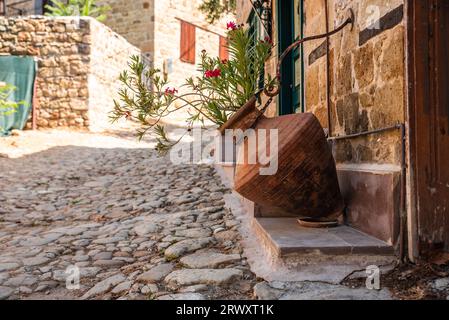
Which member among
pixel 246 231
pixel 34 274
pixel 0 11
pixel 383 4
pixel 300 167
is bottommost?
pixel 34 274

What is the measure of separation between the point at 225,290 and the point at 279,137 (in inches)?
35.1

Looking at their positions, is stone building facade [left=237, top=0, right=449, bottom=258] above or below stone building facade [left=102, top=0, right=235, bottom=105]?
below

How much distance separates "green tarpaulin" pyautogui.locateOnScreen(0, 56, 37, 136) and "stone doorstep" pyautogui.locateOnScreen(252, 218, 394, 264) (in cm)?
905

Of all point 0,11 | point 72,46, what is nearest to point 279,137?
point 72,46

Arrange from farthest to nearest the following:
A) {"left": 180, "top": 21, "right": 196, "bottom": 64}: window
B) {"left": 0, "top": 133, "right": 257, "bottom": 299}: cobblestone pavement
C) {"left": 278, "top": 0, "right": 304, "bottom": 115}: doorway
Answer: {"left": 180, "top": 21, "right": 196, "bottom": 64}: window < {"left": 278, "top": 0, "right": 304, "bottom": 115}: doorway < {"left": 0, "top": 133, "right": 257, "bottom": 299}: cobblestone pavement

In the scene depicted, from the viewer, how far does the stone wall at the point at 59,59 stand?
10312mm

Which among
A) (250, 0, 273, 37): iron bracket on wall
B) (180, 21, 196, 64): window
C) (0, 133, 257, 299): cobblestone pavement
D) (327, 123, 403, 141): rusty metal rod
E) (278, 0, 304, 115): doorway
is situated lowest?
(0, 133, 257, 299): cobblestone pavement

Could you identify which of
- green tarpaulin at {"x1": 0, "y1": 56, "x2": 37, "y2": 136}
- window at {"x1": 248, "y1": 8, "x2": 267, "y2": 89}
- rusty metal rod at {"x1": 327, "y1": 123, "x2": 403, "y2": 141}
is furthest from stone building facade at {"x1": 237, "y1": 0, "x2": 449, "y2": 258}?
green tarpaulin at {"x1": 0, "y1": 56, "x2": 37, "y2": 136}

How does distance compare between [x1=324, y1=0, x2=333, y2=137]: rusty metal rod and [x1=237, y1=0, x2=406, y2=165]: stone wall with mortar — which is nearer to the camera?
[x1=237, y1=0, x2=406, y2=165]: stone wall with mortar

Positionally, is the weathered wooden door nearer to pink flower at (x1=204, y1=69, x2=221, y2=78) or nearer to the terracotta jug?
the terracotta jug

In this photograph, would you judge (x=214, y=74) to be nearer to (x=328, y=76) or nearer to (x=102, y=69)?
(x=328, y=76)

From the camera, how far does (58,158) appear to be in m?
7.55

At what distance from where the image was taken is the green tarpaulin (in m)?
9.90
